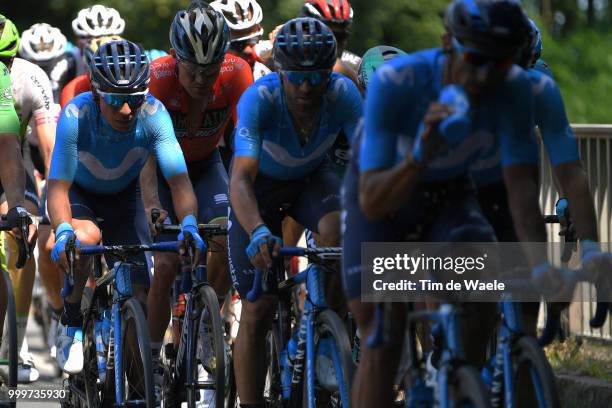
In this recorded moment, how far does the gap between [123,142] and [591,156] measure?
337 centimetres

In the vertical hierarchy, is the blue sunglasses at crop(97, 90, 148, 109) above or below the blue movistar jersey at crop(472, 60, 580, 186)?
above

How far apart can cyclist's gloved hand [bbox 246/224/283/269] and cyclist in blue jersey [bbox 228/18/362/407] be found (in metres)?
0.33

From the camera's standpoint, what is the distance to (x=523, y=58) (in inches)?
302

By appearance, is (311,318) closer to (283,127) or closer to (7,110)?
(283,127)

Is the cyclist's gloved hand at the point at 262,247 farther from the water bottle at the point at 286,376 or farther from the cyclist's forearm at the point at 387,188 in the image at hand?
the cyclist's forearm at the point at 387,188

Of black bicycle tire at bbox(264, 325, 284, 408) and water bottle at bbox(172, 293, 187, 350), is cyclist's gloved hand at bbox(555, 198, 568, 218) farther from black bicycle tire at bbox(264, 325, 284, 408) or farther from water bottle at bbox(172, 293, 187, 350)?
water bottle at bbox(172, 293, 187, 350)

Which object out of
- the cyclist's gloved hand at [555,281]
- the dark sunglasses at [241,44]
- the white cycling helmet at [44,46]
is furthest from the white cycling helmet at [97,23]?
the cyclist's gloved hand at [555,281]

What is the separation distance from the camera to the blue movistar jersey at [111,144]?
8.32 m

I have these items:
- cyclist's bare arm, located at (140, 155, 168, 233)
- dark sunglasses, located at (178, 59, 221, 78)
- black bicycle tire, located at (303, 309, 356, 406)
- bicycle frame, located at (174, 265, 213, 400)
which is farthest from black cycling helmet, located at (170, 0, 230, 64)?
black bicycle tire, located at (303, 309, 356, 406)

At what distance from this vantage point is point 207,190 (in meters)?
9.48

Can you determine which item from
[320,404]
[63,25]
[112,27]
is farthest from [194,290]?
[63,25]

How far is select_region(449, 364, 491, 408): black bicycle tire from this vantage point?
5117 millimetres

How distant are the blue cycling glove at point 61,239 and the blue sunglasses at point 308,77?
1330 mm

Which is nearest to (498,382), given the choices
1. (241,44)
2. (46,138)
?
(46,138)
